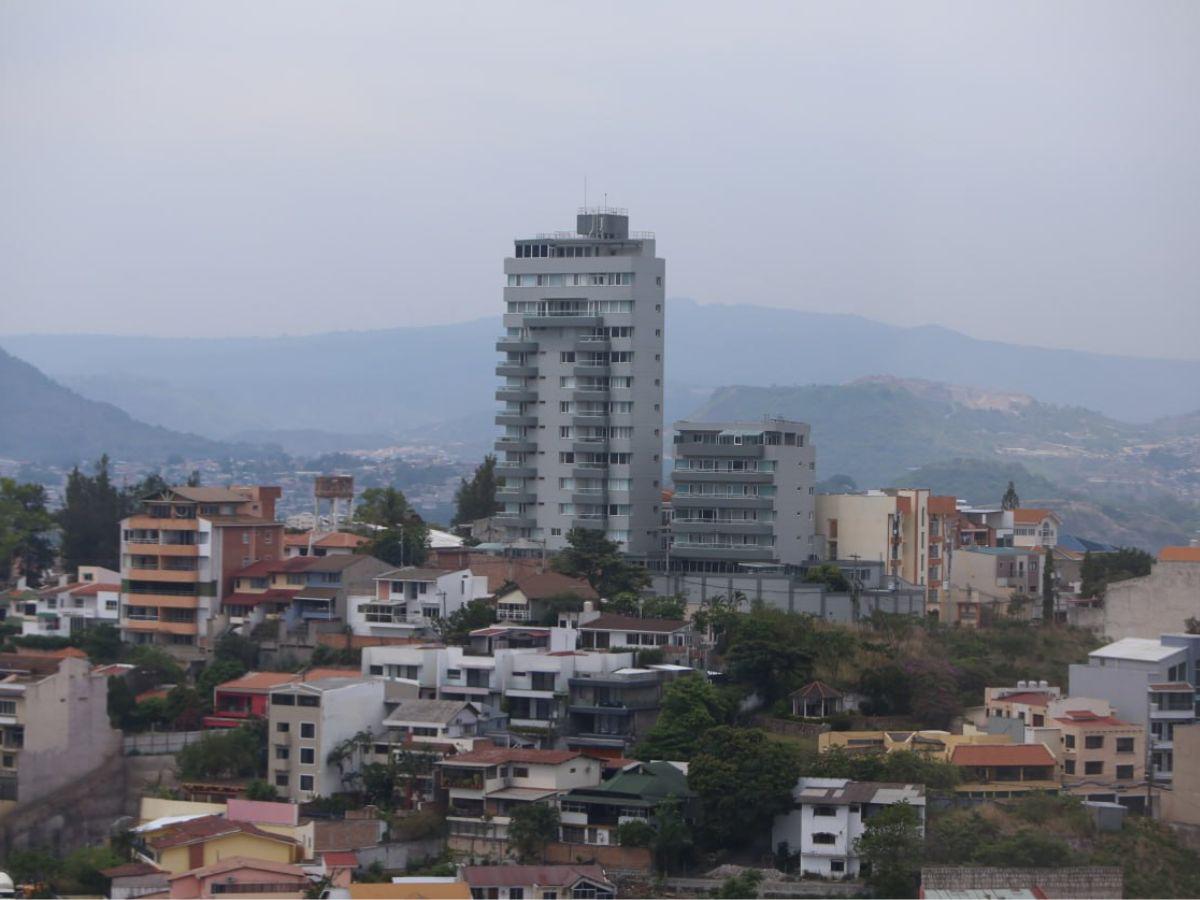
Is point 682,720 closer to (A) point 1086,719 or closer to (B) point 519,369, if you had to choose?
(A) point 1086,719

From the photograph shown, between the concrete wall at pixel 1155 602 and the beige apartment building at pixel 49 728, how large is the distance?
47.3ft

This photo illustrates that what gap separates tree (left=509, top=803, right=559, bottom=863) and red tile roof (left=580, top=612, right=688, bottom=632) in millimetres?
4694

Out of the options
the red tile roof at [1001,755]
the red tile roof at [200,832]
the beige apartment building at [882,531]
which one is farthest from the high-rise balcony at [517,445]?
the red tile roof at [200,832]

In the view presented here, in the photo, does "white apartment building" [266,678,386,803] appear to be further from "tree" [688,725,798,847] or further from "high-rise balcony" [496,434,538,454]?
"high-rise balcony" [496,434,538,454]

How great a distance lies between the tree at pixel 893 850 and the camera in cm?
2197

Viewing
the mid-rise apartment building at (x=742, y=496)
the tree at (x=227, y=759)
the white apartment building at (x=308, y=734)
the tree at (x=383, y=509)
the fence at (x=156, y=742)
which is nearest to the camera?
the white apartment building at (x=308, y=734)

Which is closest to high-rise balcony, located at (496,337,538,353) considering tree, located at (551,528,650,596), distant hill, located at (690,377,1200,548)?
tree, located at (551,528,650,596)

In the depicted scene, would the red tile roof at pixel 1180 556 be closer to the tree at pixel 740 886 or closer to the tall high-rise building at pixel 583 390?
the tall high-rise building at pixel 583 390

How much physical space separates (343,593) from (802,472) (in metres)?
7.56

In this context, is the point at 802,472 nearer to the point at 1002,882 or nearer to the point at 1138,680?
the point at 1138,680

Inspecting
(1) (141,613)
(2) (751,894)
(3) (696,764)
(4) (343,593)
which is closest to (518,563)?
(4) (343,593)

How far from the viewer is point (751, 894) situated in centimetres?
2192

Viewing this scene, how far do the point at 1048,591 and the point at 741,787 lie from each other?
11265mm

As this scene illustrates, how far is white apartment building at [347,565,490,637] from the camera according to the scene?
29469 mm
